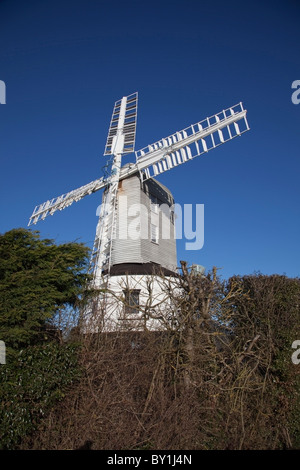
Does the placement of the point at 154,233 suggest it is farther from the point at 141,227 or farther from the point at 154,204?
the point at 154,204

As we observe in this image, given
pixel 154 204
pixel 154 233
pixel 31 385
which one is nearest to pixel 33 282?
pixel 31 385

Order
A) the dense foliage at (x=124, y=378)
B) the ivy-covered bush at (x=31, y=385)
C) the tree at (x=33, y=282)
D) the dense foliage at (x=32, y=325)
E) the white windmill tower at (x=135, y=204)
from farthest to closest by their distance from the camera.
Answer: the white windmill tower at (x=135, y=204) → the tree at (x=33, y=282) → the dense foliage at (x=124, y=378) → the dense foliage at (x=32, y=325) → the ivy-covered bush at (x=31, y=385)

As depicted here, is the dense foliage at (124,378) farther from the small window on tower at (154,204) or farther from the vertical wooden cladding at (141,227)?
the small window on tower at (154,204)

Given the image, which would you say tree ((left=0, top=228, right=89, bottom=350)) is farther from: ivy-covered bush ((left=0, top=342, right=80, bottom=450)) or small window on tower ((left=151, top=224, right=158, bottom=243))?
small window on tower ((left=151, top=224, right=158, bottom=243))

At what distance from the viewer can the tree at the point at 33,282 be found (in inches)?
298

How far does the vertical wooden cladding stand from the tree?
980cm

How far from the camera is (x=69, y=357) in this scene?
7324 mm

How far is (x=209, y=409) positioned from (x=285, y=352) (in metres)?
3.50

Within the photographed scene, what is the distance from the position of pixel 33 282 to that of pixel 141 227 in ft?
40.1

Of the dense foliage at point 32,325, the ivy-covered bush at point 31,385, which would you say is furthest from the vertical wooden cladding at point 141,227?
the ivy-covered bush at point 31,385

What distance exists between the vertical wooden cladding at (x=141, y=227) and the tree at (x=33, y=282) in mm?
9796

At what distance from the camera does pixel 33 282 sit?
8383 mm
